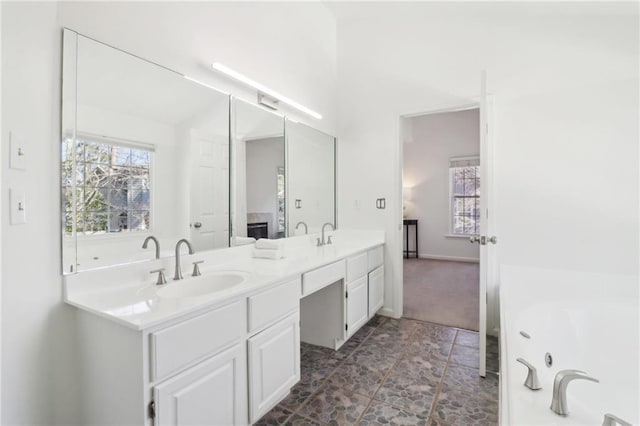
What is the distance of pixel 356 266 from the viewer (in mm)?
2564

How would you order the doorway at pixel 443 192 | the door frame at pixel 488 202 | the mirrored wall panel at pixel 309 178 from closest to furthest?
the door frame at pixel 488 202 → the mirrored wall panel at pixel 309 178 → the doorway at pixel 443 192

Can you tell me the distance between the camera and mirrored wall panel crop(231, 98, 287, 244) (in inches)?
83.2

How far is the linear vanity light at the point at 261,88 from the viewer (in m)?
A: 1.95

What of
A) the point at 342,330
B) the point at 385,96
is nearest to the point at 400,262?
the point at 342,330

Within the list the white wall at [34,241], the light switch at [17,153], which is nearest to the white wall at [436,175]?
the white wall at [34,241]

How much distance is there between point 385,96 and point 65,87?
2604 millimetres

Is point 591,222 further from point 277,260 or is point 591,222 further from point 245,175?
point 245,175

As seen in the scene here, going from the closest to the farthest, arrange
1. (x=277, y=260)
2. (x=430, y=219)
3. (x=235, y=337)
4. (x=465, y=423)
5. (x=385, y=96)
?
(x=235, y=337) < (x=465, y=423) < (x=277, y=260) < (x=385, y=96) < (x=430, y=219)

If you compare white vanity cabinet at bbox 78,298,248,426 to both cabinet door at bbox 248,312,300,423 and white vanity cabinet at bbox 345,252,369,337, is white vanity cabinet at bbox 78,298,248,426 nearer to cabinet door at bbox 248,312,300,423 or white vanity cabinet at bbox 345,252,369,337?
cabinet door at bbox 248,312,300,423

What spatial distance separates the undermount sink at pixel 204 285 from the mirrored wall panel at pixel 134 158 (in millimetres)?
219

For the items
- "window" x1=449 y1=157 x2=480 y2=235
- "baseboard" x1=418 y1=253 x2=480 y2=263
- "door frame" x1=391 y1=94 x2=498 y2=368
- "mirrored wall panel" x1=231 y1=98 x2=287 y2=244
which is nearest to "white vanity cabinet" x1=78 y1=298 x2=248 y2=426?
"mirrored wall panel" x1=231 y1=98 x2=287 y2=244

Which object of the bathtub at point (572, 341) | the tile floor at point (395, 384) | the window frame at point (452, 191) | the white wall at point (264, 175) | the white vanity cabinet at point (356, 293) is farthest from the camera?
the window frame at point (452, 191)

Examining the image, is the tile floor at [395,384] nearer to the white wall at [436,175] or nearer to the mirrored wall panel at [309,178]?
the mirrored wall panel at [309,178]

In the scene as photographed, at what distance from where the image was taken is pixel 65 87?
1.27 m
